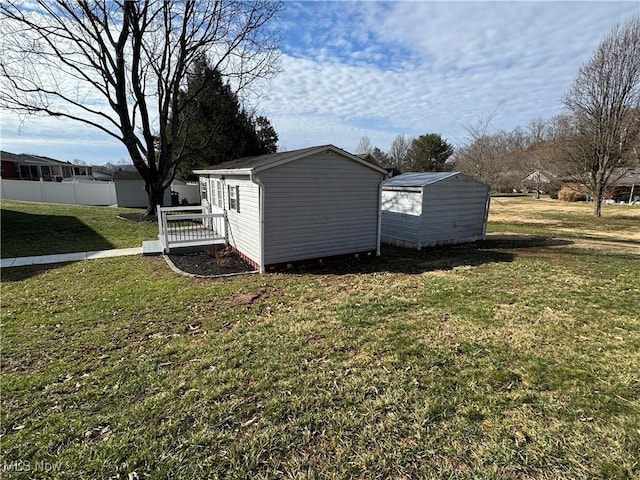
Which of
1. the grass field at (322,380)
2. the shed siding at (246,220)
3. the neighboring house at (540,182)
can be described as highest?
the neighboring house at (540,182)

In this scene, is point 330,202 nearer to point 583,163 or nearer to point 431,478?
point 431,478

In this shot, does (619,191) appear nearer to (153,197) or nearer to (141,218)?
(153,197)

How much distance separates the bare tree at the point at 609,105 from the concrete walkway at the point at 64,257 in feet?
89.3

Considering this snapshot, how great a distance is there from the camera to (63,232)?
1248 centimetres

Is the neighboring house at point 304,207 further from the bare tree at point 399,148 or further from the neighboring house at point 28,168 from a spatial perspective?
the bare tree at point 399,148

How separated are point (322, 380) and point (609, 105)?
26512mm

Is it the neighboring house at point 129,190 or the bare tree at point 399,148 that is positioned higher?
the bare tree at point 399,148

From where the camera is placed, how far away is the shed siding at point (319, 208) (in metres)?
8.09

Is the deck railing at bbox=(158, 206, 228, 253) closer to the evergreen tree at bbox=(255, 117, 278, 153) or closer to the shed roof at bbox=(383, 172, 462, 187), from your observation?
the shed roof at bbox=(383, 172, 462, 187)

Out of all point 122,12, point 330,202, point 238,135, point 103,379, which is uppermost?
→ point 122,12

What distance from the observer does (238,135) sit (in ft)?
75.0

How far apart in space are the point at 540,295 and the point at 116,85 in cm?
1899

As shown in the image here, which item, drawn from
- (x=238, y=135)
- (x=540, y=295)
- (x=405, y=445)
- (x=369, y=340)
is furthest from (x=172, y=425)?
(x=238, y=135)

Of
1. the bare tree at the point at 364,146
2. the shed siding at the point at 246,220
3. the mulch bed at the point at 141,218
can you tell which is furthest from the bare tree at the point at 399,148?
the shed siding at the point at 246,220
